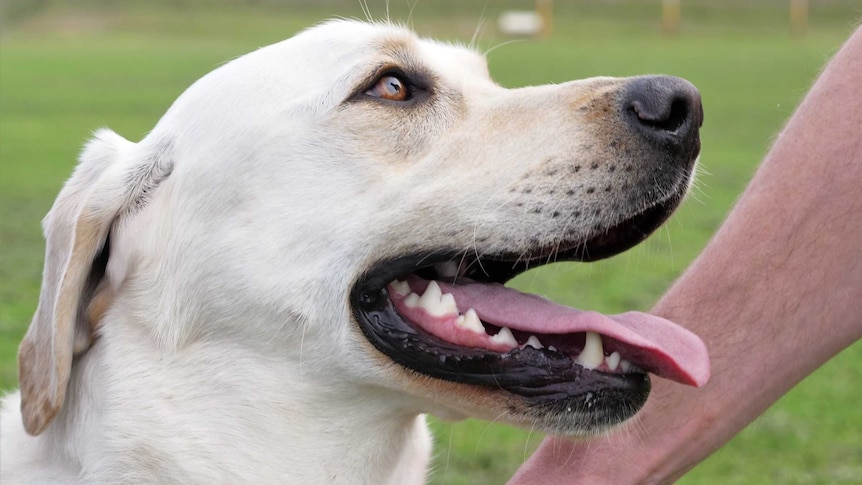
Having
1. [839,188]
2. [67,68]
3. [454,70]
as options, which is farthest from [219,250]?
[67,68]

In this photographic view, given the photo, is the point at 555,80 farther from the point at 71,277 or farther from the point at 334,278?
the point at 71,277

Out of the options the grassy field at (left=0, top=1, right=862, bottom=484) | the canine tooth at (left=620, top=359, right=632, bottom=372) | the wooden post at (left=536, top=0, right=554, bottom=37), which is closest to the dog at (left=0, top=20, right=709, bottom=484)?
the canine tooth at (left=620, top=359, right=632, bottom=372)

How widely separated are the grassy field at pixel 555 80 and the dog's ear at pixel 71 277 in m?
1.79

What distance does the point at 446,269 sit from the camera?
318cm

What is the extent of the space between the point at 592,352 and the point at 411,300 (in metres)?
0.53

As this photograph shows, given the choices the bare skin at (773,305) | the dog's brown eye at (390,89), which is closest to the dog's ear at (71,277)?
the dog's brown eye at (390,89)

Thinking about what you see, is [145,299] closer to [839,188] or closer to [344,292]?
[344,292]

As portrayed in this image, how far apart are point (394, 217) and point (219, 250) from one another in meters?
0.51

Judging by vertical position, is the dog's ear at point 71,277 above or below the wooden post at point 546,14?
above

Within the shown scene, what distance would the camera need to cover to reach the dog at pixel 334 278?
2.91 meters

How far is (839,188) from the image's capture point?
122 inches

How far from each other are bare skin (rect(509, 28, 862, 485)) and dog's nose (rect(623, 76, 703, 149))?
43 cm

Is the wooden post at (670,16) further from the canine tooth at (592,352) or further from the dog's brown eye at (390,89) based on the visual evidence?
the canine tooth at (592,352)

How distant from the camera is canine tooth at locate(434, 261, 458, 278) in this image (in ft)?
10.4
